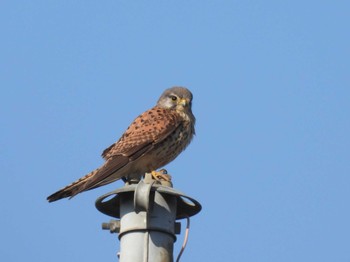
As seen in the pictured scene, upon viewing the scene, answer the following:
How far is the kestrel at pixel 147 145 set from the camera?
6.21m

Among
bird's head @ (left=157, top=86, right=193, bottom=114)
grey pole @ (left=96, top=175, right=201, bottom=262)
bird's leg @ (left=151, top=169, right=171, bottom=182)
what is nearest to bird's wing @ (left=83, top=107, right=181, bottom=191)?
bird's head @ (left=157, top=86, right=193, bottom=114)

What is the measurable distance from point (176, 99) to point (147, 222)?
3.93m

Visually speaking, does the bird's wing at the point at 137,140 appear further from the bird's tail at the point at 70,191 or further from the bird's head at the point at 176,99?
the bird's head at the point at 176,99

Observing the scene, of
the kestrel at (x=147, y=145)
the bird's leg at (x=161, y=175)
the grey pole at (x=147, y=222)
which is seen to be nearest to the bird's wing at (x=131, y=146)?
the kestrel at (x=147, y=145)

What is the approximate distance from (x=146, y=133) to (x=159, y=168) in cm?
34

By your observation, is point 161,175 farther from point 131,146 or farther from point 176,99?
point 176,99

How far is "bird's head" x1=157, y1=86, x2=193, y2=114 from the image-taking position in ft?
25.2

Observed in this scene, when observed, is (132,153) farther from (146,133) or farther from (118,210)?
(118,210)

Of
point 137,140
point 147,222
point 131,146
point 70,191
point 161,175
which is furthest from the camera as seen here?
point 137,140

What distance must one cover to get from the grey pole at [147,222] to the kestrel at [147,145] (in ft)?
5.67

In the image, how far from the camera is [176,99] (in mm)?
7781

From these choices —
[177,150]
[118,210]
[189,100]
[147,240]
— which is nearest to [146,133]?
[177,150]

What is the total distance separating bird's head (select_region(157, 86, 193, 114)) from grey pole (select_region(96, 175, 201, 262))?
3.56 meters

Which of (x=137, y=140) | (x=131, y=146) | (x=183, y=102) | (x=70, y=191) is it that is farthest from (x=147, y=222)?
(x=183, y=102)
